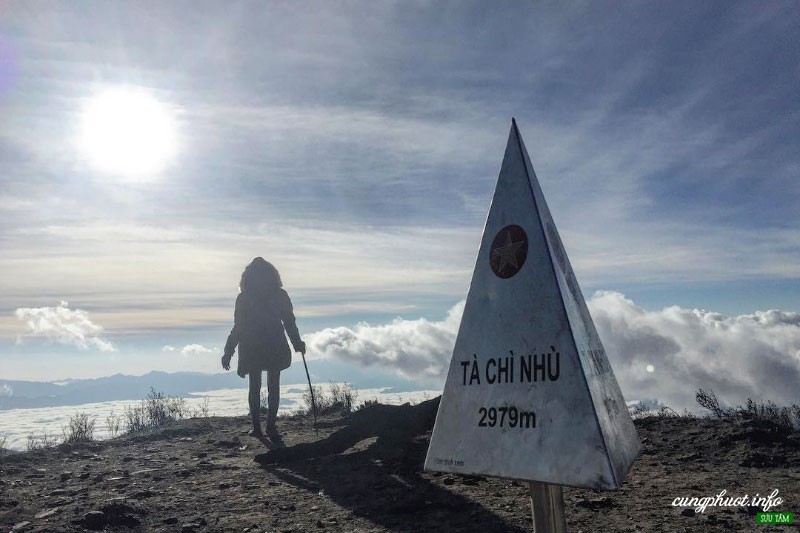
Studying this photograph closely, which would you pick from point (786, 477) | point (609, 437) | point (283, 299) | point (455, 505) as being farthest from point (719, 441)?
point (283, 299)

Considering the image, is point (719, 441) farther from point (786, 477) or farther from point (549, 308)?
point (549, 308)

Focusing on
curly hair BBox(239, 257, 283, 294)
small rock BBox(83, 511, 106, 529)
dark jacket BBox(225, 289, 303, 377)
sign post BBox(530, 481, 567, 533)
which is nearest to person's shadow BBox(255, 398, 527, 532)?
sign post BBox(530, 481, 567, 533)

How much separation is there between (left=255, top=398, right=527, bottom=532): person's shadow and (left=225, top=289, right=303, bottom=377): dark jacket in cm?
261

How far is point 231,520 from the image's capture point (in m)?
4.48

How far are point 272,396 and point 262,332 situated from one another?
1.25 metres

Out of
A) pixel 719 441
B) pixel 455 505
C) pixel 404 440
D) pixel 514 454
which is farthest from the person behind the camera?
pixel 404 440

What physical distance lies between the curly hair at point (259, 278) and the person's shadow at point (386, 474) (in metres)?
3.60

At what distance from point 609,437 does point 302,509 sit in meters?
3.49

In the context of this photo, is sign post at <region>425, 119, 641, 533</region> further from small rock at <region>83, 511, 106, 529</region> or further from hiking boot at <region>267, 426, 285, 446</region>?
hiking boot at <region>267, 426, 285, 446</region>

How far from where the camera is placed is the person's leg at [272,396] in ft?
29.2

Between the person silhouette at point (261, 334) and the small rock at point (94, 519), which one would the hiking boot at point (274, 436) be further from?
the small rock at point (94, 519)

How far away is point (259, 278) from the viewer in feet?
30.7

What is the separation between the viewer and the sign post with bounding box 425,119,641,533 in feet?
7.44

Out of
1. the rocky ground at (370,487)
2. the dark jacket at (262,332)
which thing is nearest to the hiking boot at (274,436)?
the rocky ground at (370,487)
